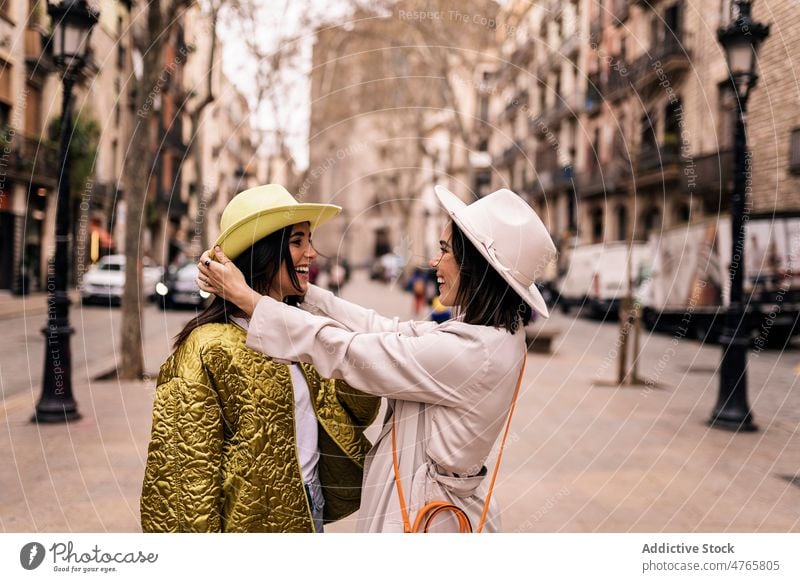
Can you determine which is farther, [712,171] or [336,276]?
[712,171]

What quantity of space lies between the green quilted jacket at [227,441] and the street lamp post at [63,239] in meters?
5.28

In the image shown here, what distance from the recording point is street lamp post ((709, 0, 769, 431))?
719 cm

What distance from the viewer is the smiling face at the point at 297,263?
7.54ft

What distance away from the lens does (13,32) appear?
2172 cm

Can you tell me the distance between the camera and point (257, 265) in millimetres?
2273

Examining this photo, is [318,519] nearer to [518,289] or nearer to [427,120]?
[518,289]

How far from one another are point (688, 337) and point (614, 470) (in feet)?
44.3

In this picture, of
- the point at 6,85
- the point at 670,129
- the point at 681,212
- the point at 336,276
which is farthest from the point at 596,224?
the point at 336,276

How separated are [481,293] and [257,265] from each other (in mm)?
673

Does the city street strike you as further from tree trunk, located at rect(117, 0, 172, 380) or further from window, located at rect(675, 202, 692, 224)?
window, located at rect(675, 202, 692, 224)

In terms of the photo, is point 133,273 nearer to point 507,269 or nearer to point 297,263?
point 297,263

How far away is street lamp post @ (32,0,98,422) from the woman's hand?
5.39m

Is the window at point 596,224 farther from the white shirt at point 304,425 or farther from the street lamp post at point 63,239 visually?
the white shirt at point 304,425

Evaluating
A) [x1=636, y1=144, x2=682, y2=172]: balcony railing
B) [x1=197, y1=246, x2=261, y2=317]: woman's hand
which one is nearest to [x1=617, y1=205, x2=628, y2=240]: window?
[x1=636, y1=144, x2=682, y2=172]: balcony railing
